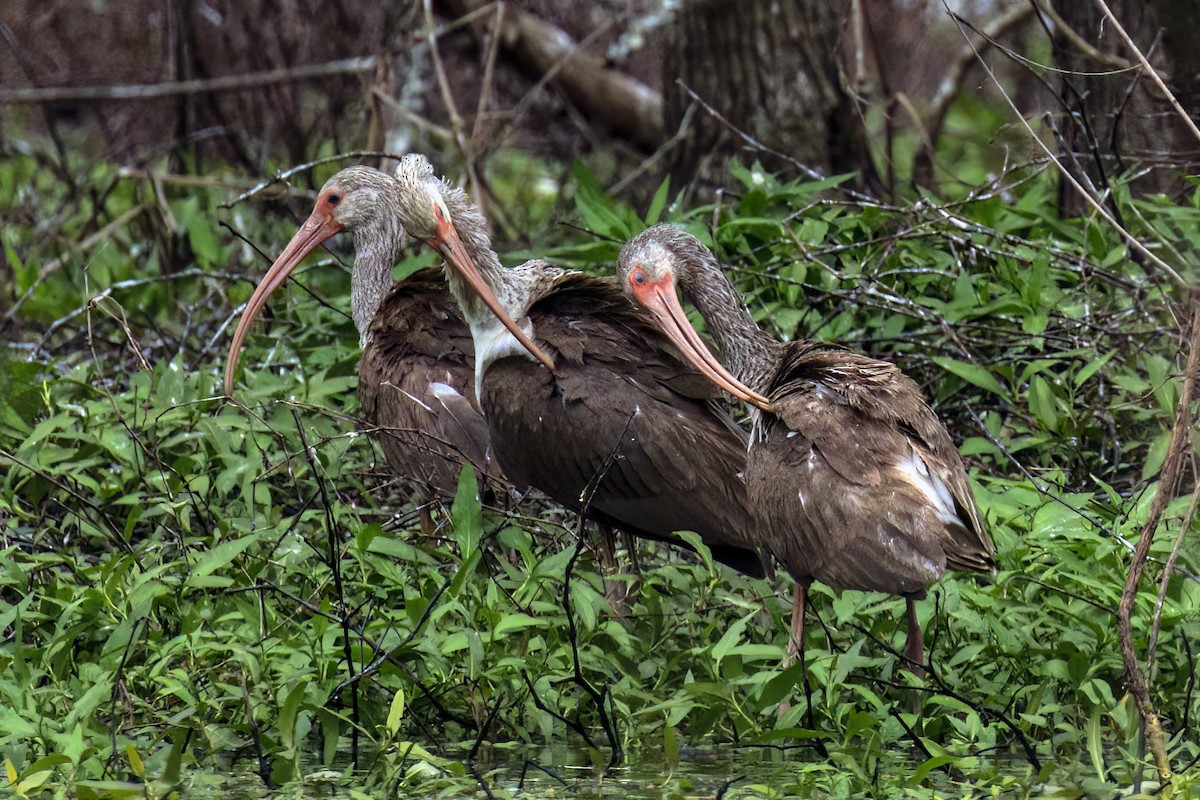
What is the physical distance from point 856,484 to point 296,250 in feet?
9.47

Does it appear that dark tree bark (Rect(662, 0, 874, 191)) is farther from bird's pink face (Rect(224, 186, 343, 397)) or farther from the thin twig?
the thin twig

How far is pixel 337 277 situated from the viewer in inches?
290

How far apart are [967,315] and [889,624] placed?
6.11 ft

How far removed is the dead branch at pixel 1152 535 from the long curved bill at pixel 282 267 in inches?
122

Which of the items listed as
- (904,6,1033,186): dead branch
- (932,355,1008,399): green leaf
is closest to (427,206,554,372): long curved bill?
(932,355,1008,399): green leaf

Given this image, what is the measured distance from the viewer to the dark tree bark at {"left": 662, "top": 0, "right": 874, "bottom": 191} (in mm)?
7391

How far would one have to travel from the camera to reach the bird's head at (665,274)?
15.9 feet

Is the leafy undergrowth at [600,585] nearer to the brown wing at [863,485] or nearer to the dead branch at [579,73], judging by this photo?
the brown wing at [863,485]

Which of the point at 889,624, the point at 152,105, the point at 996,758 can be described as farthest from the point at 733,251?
the point at 152,105

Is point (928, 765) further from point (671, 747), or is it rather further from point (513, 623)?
point (513, 623)

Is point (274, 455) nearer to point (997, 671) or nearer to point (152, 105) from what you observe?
point (997, 671)

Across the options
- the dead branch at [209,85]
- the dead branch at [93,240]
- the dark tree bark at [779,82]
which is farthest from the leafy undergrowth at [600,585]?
the dead branch at [209,85]

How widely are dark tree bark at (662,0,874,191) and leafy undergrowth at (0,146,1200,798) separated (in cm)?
107

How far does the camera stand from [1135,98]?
6.42 meters
